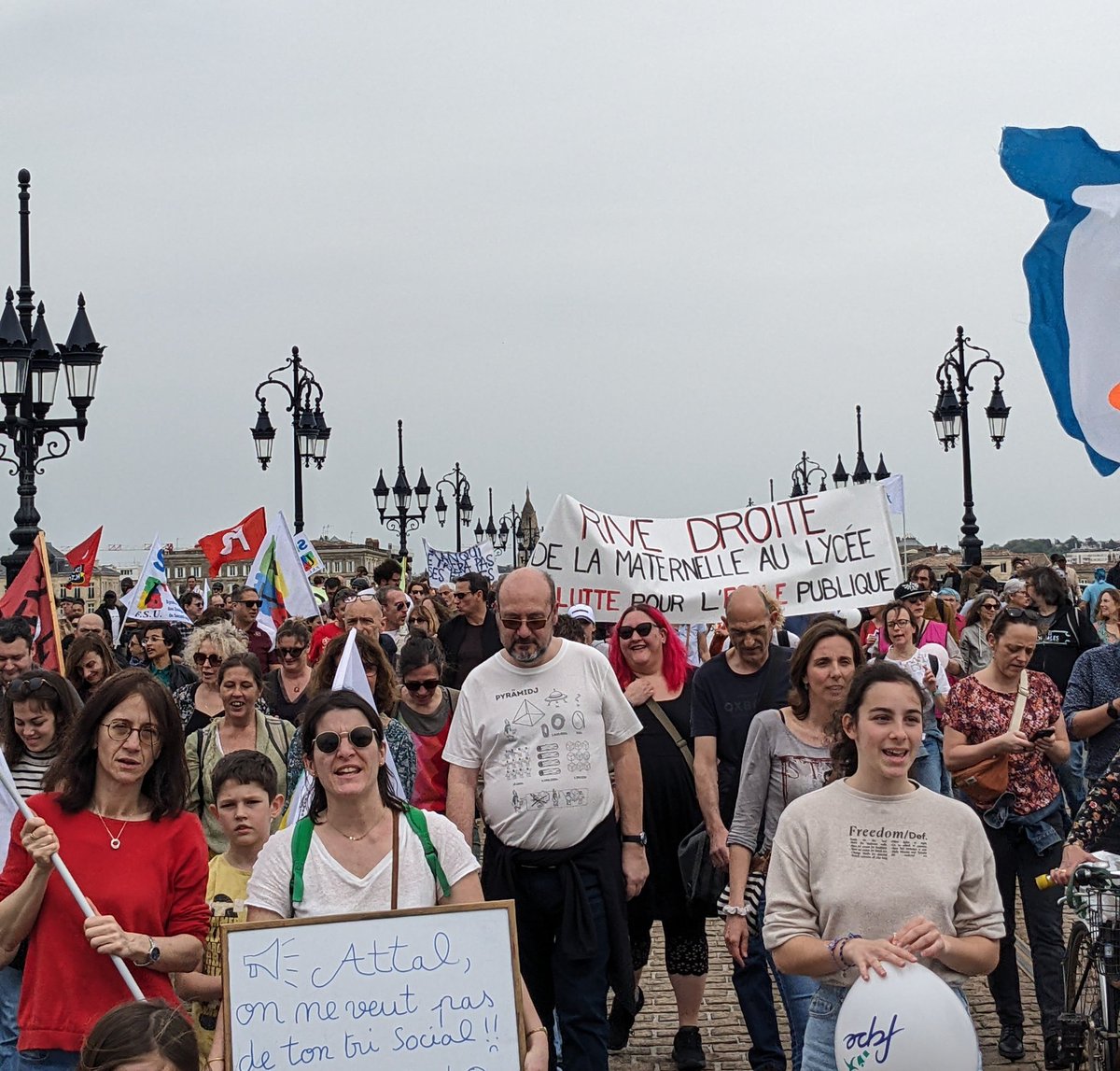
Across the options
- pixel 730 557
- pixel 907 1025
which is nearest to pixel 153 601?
pixel 730 557

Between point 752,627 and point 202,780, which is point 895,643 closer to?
point 752,627

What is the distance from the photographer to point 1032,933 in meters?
7.24

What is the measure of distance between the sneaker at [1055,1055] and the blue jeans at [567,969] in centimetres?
159

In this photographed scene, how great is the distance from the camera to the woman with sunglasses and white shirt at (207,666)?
8.20 metres

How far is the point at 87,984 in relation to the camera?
4.66 meters

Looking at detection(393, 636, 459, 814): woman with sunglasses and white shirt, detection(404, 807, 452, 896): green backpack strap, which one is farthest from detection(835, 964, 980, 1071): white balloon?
detection(393, 636, 459, 814): woman with sunglasses and white shirt

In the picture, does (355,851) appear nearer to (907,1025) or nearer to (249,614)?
(907,1025)

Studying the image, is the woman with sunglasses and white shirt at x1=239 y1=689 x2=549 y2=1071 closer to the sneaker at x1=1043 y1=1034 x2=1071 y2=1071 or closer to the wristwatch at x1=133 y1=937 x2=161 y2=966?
the wristwatch at x1=133 y1=937 x2=161 y2=966

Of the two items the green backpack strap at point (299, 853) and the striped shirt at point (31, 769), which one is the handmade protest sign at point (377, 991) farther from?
the striped shirt at point (31, 769)

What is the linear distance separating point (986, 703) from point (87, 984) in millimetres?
4301

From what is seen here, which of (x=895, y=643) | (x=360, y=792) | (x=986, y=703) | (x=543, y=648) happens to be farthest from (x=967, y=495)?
(x=360, y=792)

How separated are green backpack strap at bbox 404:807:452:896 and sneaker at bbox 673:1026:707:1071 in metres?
3.14

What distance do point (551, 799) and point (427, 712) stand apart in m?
1.66

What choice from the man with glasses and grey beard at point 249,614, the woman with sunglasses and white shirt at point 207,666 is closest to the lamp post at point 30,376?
the man with glasses and grey beard at point 249,614
